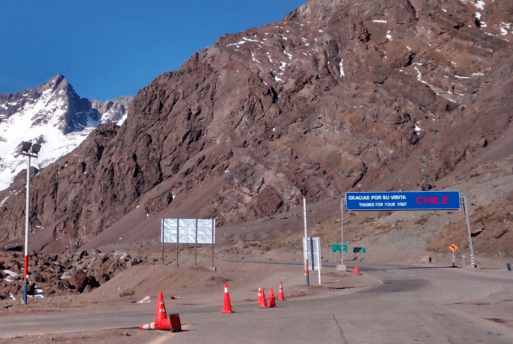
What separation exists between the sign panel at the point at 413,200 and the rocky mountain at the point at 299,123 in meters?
41.0

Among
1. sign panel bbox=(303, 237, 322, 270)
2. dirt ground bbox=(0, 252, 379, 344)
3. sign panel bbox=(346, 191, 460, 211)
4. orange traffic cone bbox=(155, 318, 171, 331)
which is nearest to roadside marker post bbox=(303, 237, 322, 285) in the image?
sign panel bbox=(303, 237, 322, 270)

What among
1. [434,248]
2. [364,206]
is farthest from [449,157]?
[364,206]

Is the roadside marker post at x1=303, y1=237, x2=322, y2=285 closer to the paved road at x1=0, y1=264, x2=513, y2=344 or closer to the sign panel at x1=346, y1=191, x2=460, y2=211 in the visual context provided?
the paved road at x1=0, y1=264, x2=513, y2=344

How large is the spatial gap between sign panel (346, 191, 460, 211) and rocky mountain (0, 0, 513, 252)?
135 feet

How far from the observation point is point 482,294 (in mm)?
19500

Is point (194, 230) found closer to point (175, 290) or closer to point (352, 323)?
point (175, 290)

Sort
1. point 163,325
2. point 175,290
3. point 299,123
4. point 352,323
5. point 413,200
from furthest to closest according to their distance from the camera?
point 299,123 < point 413,200 < point 175,290 < point 352,323 < point 163,325

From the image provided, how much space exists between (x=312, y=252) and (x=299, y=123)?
84.9 meters

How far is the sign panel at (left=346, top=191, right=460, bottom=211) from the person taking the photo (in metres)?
41.0

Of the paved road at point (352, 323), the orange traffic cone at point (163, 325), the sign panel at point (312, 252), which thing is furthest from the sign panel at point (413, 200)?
the orange traffic cone at point (163, 325)

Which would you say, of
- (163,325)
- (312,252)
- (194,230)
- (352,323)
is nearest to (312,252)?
(312,252)

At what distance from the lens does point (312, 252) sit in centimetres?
2502

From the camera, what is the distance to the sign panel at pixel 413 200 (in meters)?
41.0

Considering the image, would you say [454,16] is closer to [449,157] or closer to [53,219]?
[449,157]
